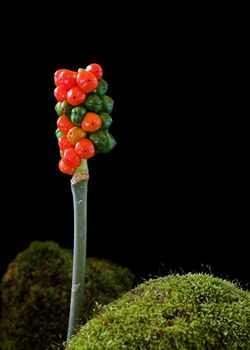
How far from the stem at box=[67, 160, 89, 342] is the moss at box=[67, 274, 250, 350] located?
6.0 inches

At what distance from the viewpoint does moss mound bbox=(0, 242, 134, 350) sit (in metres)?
2.68

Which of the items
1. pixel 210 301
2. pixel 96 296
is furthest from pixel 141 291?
pixel 96 296

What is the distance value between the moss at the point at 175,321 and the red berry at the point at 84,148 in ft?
1.18

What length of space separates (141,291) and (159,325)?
0.63 feet

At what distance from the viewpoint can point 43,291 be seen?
8.85 ft

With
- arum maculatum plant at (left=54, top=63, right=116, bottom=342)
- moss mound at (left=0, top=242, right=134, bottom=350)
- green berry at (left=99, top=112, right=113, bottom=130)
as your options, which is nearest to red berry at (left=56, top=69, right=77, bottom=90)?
arum maculatum plant at (left=54, top=63, right=116, bottom=342)

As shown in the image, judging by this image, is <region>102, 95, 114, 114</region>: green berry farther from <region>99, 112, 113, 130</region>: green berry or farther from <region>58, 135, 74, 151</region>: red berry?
<region>58, 135, 74, 151</region>: red berry

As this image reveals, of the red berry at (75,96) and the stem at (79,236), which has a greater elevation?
the red berry at (75,96)

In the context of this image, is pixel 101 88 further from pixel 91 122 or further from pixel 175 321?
pixel 175 321

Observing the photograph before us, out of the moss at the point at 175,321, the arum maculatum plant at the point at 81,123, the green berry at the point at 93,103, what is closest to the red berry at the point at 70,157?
the arum maculatum plant at the point at 81,123

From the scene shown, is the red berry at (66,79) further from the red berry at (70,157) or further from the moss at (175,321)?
the moss at (175,321)

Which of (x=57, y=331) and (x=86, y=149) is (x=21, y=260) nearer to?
(x=57, y=331)

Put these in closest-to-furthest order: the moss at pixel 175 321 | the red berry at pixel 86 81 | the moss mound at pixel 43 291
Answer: the moss at pixel 175 321, the red berry at pixel 86 81, the moss mound at pixel 43 291

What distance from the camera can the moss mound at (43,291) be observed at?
268cm
